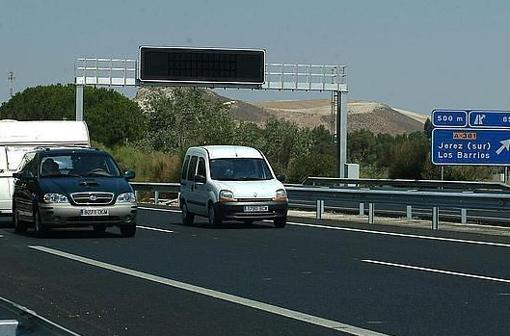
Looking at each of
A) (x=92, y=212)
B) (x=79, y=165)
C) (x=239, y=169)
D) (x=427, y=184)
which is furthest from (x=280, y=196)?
(x=427, y=184)

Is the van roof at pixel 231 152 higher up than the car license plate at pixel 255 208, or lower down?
higher up

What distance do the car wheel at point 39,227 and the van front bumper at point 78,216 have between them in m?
0.20

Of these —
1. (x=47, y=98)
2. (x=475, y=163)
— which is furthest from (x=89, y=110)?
(x=475, y=163)

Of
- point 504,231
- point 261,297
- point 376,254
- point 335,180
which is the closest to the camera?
point 261,297

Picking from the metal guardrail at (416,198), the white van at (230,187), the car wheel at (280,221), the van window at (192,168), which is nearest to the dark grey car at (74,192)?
the white van at (230,187)

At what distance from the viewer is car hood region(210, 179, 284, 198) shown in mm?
25484

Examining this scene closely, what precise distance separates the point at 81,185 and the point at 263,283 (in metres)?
8.51

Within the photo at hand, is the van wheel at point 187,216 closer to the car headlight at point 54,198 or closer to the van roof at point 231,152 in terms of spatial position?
the van roof at point 231,152

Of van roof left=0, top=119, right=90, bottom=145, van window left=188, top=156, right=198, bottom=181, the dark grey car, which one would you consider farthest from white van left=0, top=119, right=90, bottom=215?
the dark grey car

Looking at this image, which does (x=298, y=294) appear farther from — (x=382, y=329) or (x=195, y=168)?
(x=195, y=168)

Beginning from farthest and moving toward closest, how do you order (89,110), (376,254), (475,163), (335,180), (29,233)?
(89,110) → (335,180) → (475,163) → (29,233) → (376,254)

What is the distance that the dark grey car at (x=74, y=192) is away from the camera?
2189 centimetres

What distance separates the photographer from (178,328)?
1063 cm

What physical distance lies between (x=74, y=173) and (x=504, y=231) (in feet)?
31.9
